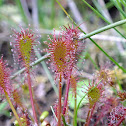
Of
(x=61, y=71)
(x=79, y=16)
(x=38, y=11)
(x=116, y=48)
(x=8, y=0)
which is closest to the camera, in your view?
(x=61, y=71)

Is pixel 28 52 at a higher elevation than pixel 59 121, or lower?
higher

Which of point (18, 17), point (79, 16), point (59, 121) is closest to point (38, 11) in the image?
point (18, 17)

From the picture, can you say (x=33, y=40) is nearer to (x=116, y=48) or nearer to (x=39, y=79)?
(x=39, y=79)

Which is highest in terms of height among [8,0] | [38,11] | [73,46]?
[8,0]

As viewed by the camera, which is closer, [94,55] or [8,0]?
[94,55]

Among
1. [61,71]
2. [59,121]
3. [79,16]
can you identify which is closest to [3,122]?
[59,121]

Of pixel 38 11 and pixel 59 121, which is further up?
pixel 38 11

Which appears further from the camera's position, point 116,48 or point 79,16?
point 79,16

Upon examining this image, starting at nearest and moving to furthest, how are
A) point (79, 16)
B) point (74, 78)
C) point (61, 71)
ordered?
1. point (61, 71)
2. point (74, 78)
3. point (79, 16)

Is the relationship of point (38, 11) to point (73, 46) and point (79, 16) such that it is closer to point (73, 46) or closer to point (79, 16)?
point (79, 16)
